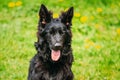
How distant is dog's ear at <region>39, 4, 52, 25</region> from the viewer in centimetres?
739

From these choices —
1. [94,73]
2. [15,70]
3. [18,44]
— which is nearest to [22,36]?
[18,44]

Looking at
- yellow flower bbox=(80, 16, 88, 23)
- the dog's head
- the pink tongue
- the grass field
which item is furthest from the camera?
yellow flower bbox=(80, 16, 88, 23)

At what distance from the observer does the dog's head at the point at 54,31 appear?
7294 millimetres

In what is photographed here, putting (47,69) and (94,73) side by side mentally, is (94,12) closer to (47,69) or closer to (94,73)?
(94,73)

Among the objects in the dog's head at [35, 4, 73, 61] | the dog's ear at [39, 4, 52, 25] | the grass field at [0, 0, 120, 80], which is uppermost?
the dog's ear at [39, 4, 52, 25]

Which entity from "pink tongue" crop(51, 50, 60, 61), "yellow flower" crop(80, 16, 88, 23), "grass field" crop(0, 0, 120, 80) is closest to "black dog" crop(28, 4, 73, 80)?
"pink tongue" crop(51, 50, 60, 61)

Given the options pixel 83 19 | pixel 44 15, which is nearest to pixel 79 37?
pixel 83 19

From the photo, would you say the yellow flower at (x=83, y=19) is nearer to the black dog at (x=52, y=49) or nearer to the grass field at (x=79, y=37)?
the grass field at (x=79, y=37)

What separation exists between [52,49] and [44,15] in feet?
2.05

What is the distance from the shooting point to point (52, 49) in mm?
7363

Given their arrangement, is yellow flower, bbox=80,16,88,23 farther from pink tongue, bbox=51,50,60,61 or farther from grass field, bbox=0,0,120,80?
pink tongue, bbox=51,50,60,61

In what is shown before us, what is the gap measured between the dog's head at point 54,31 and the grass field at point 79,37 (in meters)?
1.84

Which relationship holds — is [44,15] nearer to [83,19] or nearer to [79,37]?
[79,37]

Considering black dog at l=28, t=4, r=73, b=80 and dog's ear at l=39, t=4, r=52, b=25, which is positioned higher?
dog's ear at l=39, t=4, r=52, b=25
